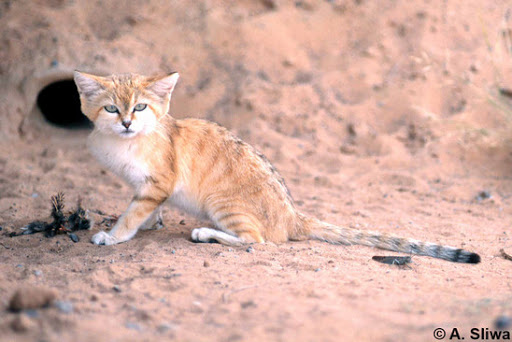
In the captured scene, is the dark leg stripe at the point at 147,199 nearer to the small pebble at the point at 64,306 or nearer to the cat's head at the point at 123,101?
the cat's head at the point at 123,101

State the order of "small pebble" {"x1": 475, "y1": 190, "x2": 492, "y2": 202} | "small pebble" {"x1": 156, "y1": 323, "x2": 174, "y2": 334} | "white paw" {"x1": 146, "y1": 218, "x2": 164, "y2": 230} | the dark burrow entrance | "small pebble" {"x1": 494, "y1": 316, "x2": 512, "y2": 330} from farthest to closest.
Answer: the dark burrow entrance → "small pebble" {"x1": 475, "y1": 190, "x2": 492, "y2": 202} → "white paw" {"x1": 146, "y1": 218, "x2": 164, "y2": 230} → "small pebble" {"x1": 156, "y1": 323, "x2": 174, "y2": 334} → "small pebble" {"x1": 494, "y1": 316, "x2": 512, "y2": 330}

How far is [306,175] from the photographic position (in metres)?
7.10

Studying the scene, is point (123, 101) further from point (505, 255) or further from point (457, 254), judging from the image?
point (505, 255)

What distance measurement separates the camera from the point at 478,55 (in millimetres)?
8281

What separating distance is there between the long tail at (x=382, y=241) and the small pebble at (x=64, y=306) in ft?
8.11

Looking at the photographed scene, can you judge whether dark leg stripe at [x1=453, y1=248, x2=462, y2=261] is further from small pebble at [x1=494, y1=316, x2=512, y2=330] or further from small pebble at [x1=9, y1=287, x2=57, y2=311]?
small pebble at [x1=9, y1=287, x2=57, y2=311]

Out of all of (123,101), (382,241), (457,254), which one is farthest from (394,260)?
(123,101)

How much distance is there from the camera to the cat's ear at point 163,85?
4.53m

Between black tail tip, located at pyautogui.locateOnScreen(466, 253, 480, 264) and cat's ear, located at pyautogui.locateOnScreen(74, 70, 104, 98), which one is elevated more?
cat's ear, located at pyautogui.locateOnScreen(74, 70, 104, 98)

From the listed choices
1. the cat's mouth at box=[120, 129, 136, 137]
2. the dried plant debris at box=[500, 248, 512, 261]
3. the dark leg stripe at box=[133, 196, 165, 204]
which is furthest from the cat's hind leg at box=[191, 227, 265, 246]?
the dried plant debris at box=[500, 248, 512, 261]

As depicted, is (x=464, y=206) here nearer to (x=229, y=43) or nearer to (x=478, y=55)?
(x=478, y=55)

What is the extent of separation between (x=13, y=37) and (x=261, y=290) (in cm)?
629

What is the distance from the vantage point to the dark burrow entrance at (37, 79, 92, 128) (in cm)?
839

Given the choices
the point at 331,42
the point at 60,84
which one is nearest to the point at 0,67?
the point at 60,84
